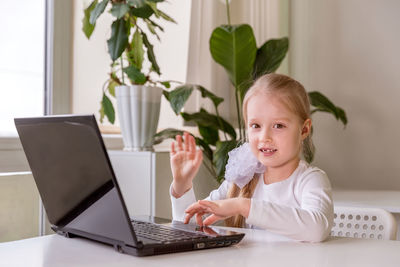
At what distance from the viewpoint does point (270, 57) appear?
8.65 feet

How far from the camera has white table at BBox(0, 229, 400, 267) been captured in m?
0.83

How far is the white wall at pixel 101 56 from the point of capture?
2504mm

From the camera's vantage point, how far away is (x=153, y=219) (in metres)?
1.20

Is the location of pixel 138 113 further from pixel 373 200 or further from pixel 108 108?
pixel 373 200

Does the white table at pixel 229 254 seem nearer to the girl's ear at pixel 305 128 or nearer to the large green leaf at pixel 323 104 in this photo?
the girl's ear at pixel 305 128

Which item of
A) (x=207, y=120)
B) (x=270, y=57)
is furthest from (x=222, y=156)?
(x=270, y=57)

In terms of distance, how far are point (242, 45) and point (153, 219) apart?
1487mm

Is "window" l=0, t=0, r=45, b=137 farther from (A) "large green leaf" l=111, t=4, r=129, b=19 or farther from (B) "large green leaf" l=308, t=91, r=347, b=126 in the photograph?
(B) "large green leaf" l=308, t=91, r=347, b=126

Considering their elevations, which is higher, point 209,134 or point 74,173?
point 74,173

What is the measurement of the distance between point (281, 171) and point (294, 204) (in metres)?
0.09

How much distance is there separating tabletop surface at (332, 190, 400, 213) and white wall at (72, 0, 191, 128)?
1031mm

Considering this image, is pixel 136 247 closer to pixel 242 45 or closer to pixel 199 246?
pixel 199 246

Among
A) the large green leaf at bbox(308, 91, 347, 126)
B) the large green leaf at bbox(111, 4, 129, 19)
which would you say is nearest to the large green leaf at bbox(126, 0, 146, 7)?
the large green leaf at bbox(111, 4, 129, 19)

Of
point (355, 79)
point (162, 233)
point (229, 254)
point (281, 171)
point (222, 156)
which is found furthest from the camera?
point (355, 79)
